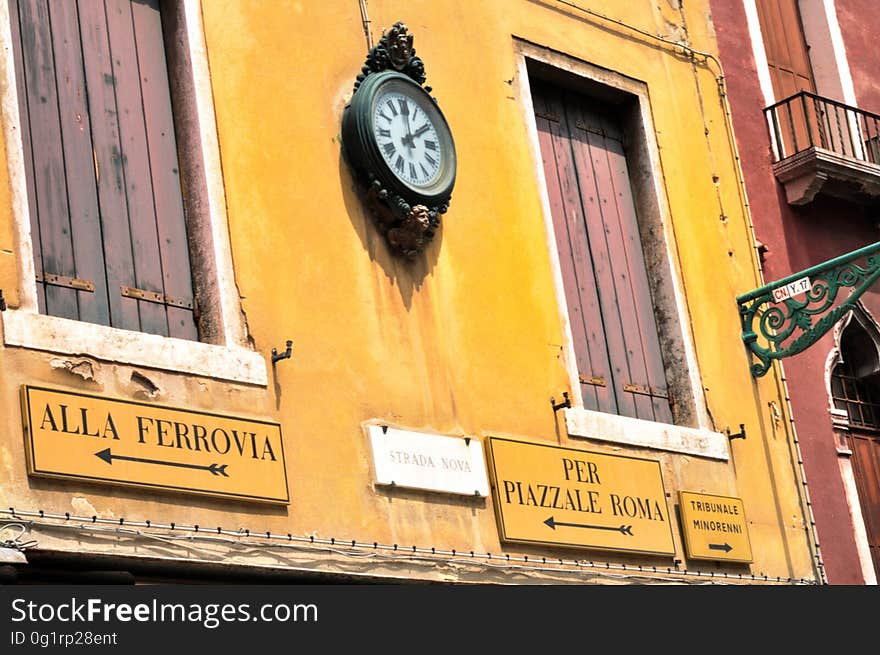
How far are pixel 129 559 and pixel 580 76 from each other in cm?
558

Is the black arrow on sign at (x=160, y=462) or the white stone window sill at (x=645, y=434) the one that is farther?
the white stone window sill at (x=645, y=434)

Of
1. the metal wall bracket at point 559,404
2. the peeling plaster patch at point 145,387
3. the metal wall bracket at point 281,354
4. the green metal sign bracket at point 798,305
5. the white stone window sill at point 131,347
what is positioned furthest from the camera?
the green metal sign bracket at point 798,305

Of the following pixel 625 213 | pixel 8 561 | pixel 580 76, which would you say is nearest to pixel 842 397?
pixel 625 213

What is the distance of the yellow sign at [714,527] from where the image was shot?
11805mm

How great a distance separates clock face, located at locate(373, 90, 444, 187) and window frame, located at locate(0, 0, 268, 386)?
46.7 inches

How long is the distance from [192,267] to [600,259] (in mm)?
3605

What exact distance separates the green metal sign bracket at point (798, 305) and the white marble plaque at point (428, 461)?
296 centimetres

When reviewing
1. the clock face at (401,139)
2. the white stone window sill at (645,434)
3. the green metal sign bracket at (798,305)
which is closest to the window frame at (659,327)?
the white stone window sill at (645,434)

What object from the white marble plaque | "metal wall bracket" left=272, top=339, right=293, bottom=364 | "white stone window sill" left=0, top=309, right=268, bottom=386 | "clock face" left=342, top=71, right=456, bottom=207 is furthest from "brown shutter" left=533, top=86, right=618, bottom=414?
"white stone window sill" left=0, top=309, right=268, bottom=386

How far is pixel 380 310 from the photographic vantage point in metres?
10.5

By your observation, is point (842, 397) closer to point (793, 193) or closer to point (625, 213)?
point (793, 193)

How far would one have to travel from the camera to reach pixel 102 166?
942 centimetres

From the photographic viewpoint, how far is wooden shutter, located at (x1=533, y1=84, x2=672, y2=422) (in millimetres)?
12055

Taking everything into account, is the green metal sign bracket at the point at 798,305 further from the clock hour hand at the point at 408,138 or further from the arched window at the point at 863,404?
the clock hour hand at the point at 408,138
